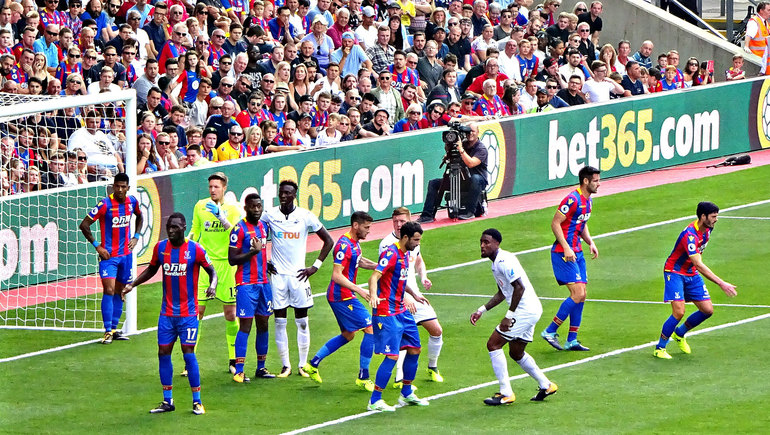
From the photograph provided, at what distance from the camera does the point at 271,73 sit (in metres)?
24.8

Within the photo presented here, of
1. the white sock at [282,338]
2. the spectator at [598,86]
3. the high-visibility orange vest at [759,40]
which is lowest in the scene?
the white sock at [282,338]

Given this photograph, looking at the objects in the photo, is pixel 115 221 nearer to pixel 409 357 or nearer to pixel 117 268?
pixel 117 268

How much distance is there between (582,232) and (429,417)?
4043mm

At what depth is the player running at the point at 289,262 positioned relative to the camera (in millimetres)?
15008

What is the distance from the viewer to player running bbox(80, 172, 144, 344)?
55.0 ft

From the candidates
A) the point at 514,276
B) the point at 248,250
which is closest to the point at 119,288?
the point at 248,250

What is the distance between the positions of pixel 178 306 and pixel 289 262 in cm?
180

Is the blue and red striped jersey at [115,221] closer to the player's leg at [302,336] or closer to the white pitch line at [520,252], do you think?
the white pitch line at [520,252]

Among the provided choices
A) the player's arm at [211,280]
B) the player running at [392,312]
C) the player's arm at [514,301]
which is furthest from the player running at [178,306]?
the player's arm at [514,301]

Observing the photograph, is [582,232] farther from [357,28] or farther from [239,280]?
[357,28]

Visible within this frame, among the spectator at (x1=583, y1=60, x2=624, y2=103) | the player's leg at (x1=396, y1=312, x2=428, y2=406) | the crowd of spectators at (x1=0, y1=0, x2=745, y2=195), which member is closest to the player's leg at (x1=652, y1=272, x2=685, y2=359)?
the player's leg at (x1=396, y1=312, x2=428, y2=406)

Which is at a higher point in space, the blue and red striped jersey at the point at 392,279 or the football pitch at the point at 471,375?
the blue and red striped jersey at the point at 392,279

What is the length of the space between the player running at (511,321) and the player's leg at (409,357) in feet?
2.00

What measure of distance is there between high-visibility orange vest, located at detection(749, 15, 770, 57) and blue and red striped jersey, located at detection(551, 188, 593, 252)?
1966cm
